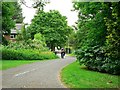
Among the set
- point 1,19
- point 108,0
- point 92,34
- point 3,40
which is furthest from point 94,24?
point 3,40

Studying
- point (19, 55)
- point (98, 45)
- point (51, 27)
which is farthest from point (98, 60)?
point (51, 27)

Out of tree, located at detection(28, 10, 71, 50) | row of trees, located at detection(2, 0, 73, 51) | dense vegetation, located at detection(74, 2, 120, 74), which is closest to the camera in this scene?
dense vegetation, located at detection(74, 2, 120, 74)

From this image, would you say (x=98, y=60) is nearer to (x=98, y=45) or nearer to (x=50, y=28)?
(x=98, y=45)

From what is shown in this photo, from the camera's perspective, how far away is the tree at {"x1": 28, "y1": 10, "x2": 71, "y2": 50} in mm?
68438

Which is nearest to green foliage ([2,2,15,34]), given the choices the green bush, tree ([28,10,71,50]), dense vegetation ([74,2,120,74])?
the green bush

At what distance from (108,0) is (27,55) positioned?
25.7 meters

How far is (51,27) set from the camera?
70.3 metres

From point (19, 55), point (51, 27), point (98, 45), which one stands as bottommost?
point (19, 55)

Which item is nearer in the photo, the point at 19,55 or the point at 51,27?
the point at 19,55

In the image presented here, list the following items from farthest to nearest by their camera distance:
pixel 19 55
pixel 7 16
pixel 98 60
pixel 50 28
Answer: pixel 50 28
pixel 7 16
pixel 19 55
pixel 98 60

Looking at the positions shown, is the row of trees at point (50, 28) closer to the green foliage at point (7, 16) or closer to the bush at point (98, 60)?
the green foliage at point (7, 16)

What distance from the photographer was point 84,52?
2322 cm

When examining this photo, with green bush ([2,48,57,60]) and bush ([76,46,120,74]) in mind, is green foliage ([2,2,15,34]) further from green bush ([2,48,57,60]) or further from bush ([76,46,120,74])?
bush ([76,46,120,74])

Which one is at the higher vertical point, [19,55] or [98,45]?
[98,45]
